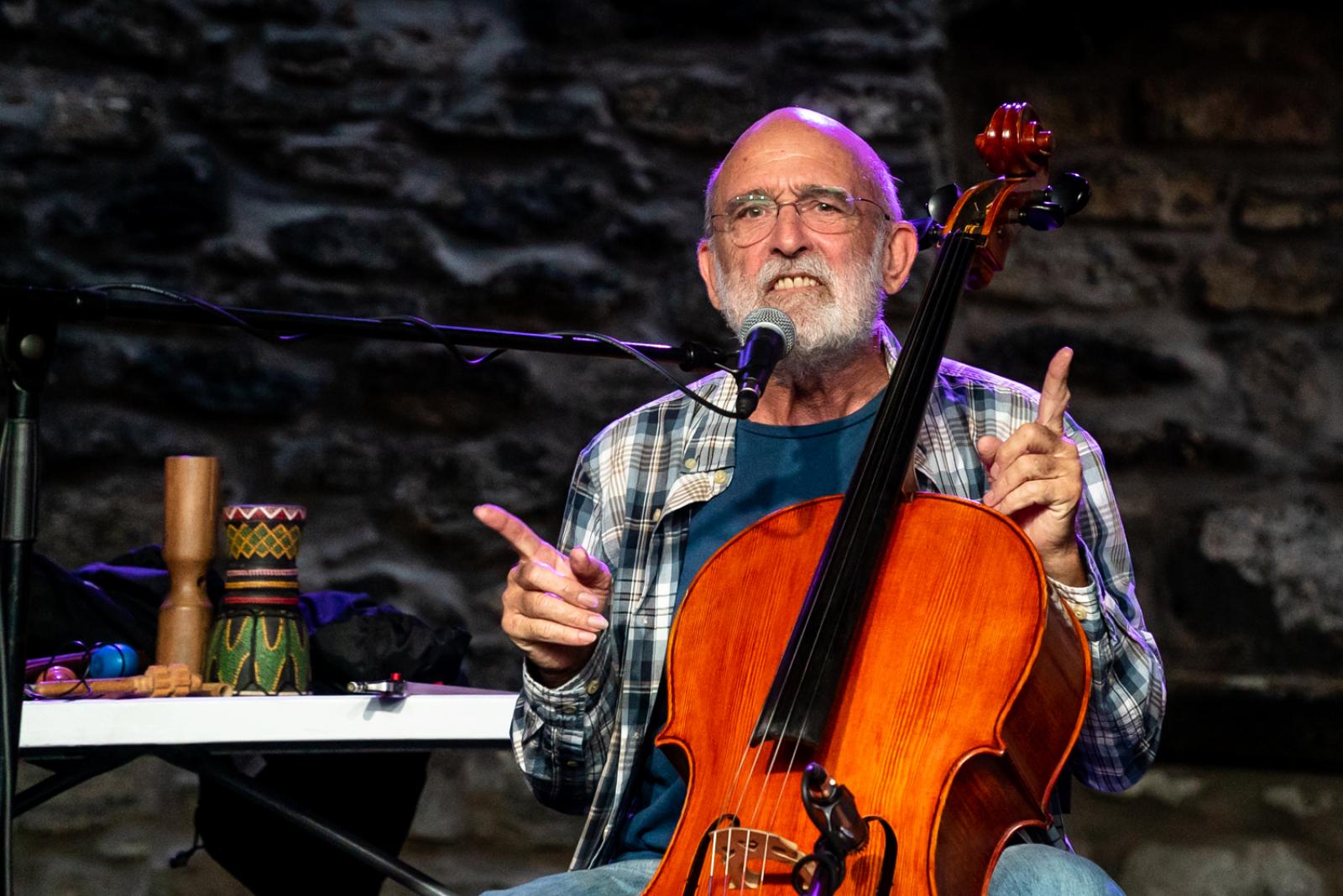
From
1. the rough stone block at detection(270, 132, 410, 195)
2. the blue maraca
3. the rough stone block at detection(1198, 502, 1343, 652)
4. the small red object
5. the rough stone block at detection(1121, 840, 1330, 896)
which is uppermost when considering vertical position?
the rough stone block at detection(270, 132, 410, 195)

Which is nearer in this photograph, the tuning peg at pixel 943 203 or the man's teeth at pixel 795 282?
the tuning peg at pixel 943 203

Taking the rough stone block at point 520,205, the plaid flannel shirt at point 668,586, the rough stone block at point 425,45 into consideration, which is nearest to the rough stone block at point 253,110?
the rough stone block at point 425,45

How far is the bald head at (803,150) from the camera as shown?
2.03 metres

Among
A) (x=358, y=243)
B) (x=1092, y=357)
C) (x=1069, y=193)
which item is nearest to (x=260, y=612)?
(x=1069, y=193)

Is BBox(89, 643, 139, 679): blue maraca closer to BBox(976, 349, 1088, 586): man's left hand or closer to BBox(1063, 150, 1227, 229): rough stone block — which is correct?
BBox(976, 349, 1088, 586): man's left hand

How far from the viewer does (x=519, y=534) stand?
58.7 inches

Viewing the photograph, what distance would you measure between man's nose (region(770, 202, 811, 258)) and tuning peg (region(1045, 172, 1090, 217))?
393 mm

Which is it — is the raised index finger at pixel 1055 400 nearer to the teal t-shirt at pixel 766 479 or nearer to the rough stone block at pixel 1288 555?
the teal t-shirt at pixel 766 479

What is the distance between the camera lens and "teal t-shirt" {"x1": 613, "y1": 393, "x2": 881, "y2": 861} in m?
1.88

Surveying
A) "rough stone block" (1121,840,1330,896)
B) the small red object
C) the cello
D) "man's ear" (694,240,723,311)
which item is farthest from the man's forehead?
"rough stone block" (1121,840,1330,896)

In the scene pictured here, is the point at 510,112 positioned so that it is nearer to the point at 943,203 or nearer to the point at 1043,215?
the point at 943,203

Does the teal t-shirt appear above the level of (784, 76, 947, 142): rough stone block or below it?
below

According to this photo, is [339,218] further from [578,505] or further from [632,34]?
[578,505]

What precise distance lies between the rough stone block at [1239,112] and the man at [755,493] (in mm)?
1289
